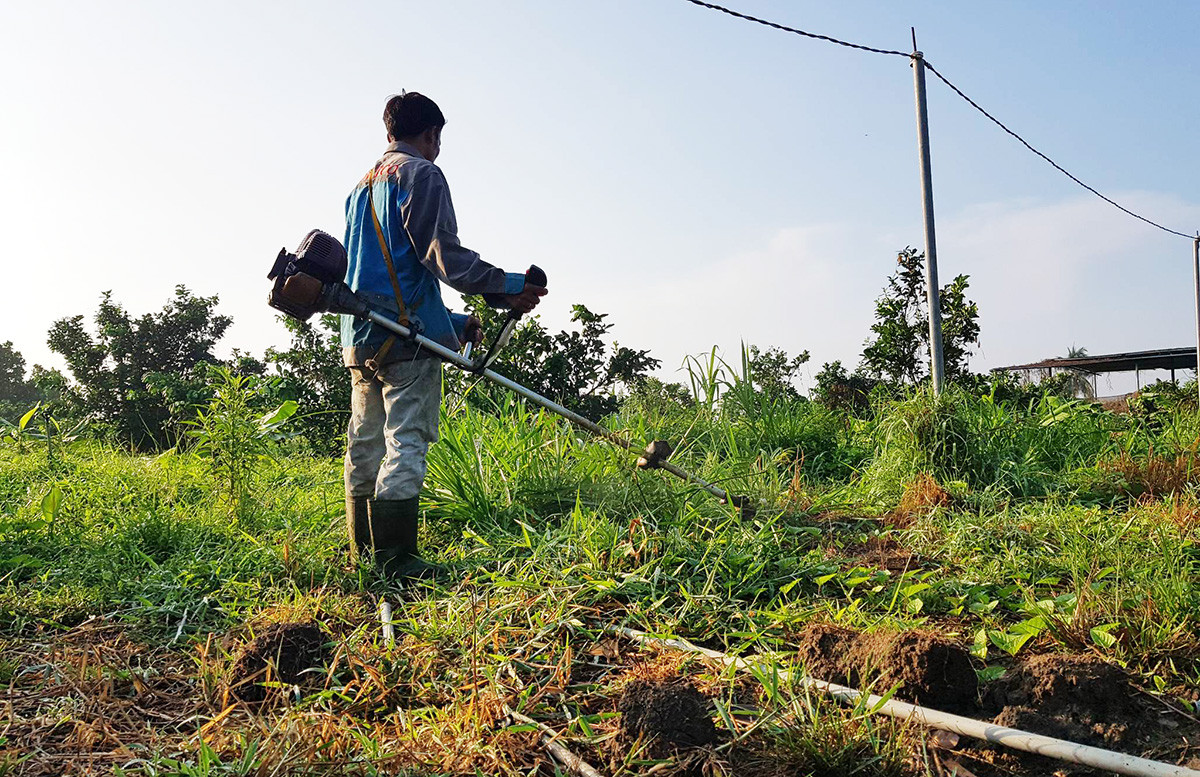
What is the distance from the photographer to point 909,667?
2.36 meters

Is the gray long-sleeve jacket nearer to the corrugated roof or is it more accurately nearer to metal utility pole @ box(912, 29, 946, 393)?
metal utility pole @ box(912, 29, 946, 393)

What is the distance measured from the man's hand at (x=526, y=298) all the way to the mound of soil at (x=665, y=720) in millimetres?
2165

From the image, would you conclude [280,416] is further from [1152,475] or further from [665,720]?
[1152,475]

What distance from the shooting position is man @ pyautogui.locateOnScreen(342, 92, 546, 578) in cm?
379

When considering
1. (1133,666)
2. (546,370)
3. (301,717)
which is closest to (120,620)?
(301,717)

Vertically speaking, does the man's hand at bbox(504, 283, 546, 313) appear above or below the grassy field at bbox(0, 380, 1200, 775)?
above

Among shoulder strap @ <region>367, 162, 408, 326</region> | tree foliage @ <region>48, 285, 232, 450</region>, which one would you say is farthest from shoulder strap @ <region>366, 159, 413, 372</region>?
tree foliage @ <region>48, 285, 232, 450</region>

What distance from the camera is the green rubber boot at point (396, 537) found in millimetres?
3756

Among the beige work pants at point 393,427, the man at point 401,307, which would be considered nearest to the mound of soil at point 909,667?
the man at point 401,307

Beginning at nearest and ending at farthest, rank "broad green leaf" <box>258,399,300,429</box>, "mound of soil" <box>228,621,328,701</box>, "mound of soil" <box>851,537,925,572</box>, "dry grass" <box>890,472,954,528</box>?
"mound of soil" <box>228,621,328,701</box> < "mound of soil" <box>851,537,925,572</box> < "dry grass" <box>890,472,954,528</box> < "broad green leaf" <box>258,399,300,429</box>

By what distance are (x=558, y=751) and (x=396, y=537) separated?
Answer: 186 centimetres

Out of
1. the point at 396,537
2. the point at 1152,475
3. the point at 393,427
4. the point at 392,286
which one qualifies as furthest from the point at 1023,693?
the point at 1152,475

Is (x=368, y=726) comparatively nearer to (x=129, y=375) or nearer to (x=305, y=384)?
(x=305, y=384)

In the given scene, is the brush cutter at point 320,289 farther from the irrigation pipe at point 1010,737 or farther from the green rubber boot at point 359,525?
the irrigation pipe at point 1010,737
